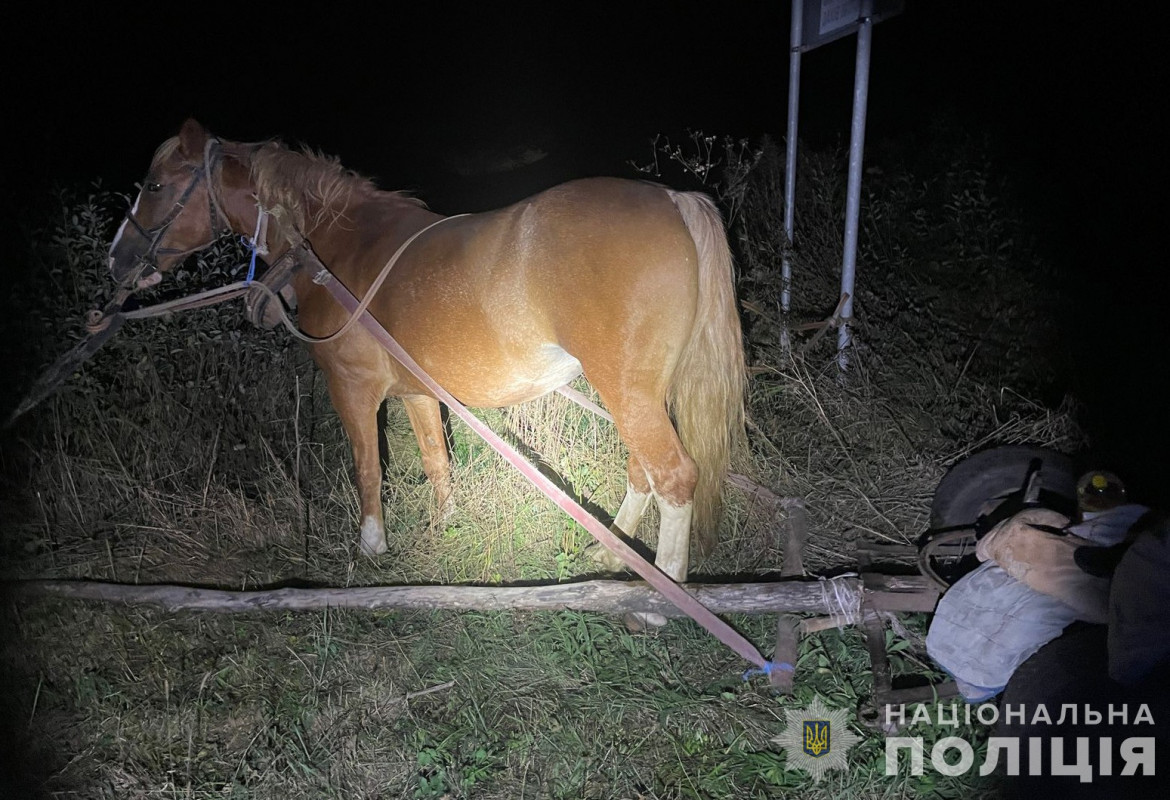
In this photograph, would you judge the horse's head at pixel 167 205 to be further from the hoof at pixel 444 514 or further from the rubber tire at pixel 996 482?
the rubber tire at pixel 996 482

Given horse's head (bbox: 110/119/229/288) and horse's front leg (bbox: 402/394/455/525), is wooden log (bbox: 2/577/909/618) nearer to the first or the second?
horse's front leg (bbox: 402/394/455/525)

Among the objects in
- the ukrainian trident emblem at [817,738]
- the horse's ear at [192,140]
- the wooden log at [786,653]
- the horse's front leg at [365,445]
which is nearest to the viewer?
the ukrainian trident emblem at [817,738]

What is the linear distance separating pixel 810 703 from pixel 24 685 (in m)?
3.29

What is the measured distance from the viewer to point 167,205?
11.0 feet

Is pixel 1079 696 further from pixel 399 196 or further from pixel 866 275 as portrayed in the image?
pixel 866 275

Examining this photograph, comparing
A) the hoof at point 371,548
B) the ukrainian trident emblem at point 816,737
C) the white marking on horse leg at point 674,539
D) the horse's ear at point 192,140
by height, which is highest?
the horse's ear at point 192,140

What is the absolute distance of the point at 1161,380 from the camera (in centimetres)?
468

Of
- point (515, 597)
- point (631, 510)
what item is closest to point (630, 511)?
point (631, 510)

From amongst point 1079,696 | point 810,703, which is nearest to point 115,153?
point 810,703

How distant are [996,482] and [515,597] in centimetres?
189

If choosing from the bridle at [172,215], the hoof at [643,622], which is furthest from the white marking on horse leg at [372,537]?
the bridle at [172,215]

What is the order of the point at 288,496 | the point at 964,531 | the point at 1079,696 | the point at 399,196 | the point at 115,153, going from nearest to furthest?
the point at 1079,696 < the point at 964,531 < the point at 399,196 < the point at 288,496 < the point at 115,153

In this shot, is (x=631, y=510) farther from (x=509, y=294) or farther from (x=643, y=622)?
(x=509, y=294)

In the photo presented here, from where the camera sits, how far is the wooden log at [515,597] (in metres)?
2.47
